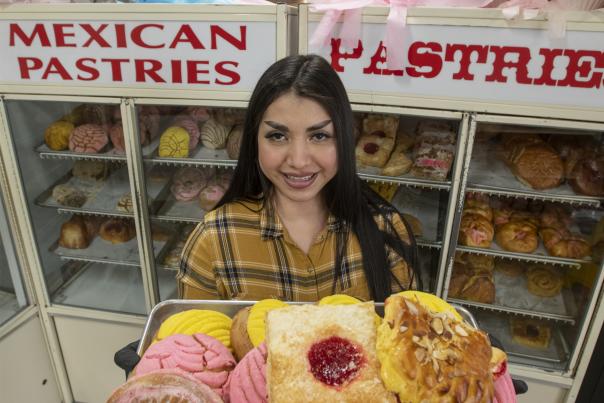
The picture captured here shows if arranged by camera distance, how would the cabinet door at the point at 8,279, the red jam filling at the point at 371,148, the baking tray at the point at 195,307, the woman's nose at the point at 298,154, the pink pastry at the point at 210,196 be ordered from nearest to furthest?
1. the baking tray at the point at 195,307
2. the woman's nose at the point at 298,154
3. the red jam filling at the point at 371,148
4. the cabinet door at the point at 8,279
5. the pink pastry at the point at 210,196

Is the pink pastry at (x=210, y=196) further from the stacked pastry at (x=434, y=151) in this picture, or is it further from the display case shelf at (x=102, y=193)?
the stacked pastry at (x=434, y=151)

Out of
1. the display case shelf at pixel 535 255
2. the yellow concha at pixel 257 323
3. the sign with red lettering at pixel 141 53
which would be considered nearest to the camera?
the yellow concha at pixel 257 323

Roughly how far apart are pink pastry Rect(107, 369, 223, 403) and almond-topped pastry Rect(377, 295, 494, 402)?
0.22m

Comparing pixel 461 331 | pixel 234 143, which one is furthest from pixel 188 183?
pixel 461 331

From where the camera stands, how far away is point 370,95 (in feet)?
5.61

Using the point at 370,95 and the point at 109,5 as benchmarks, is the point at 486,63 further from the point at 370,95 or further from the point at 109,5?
the point at 109,5

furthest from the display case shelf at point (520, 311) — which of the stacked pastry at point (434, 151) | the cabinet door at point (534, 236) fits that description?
the stacked pastry at point (434, 151)

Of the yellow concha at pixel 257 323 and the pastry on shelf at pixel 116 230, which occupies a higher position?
the yellow concha at pixel 257 323

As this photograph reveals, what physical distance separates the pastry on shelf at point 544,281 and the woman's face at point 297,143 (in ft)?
5.21

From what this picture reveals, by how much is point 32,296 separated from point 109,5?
1.60m

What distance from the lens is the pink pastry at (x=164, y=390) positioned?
20.6 inches

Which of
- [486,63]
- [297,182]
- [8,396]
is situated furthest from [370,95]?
[8,396]

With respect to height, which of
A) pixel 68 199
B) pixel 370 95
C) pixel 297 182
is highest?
pixel 370 95

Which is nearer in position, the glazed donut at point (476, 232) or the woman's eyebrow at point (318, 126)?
the woman's eyebrow at point (318, 126)
